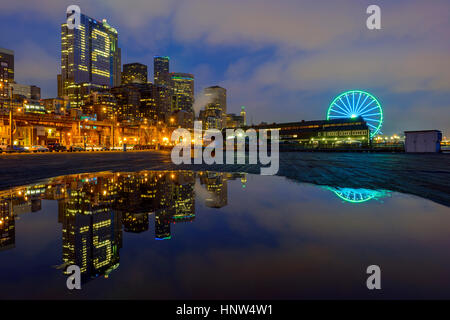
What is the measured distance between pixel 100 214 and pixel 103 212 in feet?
0.57

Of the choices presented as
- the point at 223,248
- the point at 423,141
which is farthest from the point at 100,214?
the point at 423,141

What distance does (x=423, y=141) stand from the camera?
167 feet

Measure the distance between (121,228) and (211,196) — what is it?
353cm

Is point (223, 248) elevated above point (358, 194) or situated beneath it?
situated beneath

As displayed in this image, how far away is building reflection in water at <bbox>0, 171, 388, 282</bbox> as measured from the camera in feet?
11.1

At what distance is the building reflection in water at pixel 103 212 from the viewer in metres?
3.39

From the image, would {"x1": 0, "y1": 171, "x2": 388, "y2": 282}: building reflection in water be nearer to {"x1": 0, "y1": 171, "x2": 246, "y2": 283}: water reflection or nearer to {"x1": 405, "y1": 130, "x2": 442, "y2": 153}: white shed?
{"x1": 0, "y1": 171, "x2": 246, "y2": 283}: water reflection

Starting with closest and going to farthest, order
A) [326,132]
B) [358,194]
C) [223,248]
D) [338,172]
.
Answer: [223,248], [358,194], [338,172], [326,132]

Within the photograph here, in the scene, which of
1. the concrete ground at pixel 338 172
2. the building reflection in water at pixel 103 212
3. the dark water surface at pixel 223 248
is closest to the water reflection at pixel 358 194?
the building reflection in water at pixel 103 212

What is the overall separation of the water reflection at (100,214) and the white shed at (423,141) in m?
58.3

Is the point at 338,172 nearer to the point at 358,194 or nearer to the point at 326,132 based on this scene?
the point at 358,194
